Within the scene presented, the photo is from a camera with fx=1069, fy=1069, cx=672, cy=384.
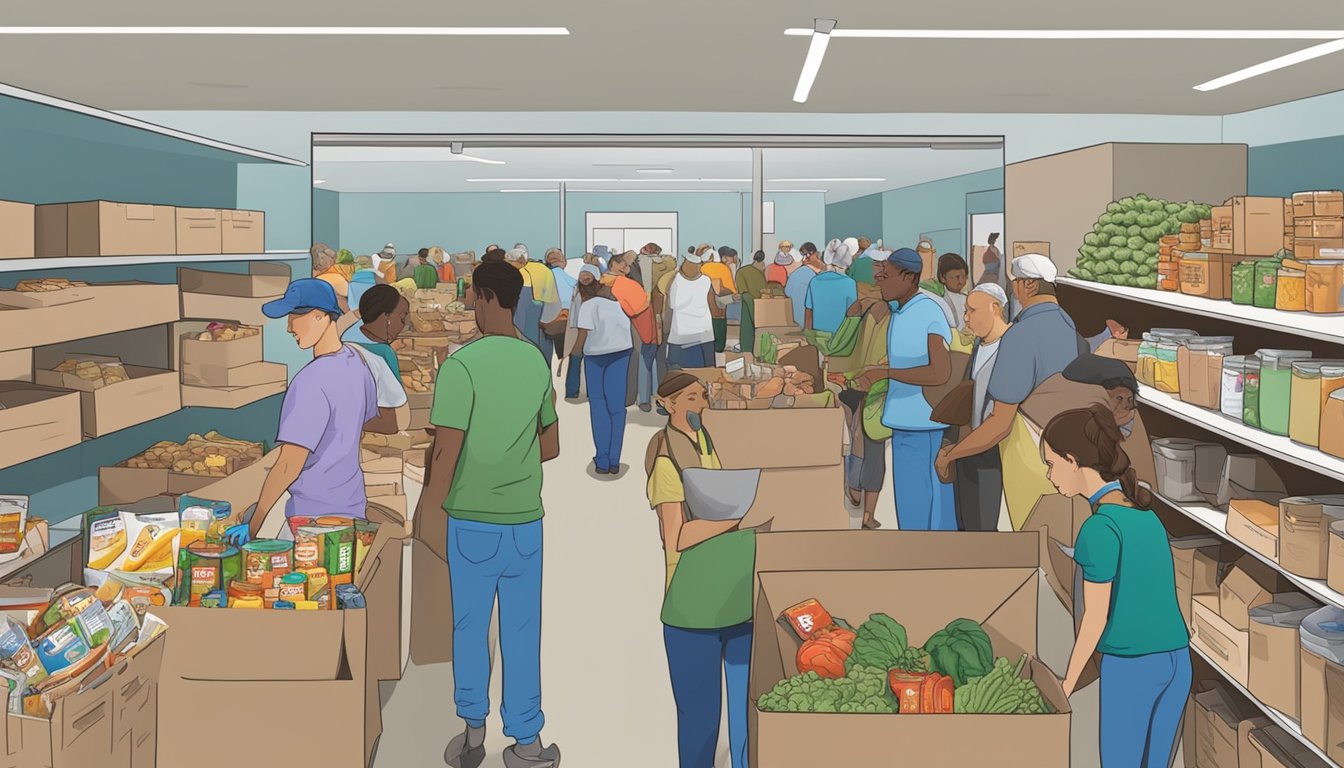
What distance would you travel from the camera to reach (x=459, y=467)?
338cm

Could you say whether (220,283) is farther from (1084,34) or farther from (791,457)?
(1084,34)

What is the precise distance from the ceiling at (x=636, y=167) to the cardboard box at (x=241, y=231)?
6814 mm

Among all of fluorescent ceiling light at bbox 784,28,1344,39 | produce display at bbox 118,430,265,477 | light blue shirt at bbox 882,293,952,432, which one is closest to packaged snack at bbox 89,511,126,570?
produce display at bbox 118,430,265,477

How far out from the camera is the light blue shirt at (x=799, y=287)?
10.6m

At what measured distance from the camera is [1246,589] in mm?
3404

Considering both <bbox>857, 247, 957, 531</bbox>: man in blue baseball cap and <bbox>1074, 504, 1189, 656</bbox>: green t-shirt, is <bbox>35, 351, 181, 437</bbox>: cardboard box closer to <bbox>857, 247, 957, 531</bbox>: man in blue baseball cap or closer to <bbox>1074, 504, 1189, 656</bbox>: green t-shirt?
<bbox>857, 247, 957, 531</bbox>: man in blue baseball cap

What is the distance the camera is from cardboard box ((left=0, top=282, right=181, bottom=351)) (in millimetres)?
3803

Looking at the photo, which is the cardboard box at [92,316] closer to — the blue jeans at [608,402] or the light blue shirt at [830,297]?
the blue jeans at [608,402]

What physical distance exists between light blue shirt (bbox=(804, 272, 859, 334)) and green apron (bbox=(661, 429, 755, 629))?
5.87 meters

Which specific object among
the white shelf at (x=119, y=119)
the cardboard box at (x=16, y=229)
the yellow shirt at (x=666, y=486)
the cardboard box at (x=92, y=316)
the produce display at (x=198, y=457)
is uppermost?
the white shelf at (x=119, y=119)

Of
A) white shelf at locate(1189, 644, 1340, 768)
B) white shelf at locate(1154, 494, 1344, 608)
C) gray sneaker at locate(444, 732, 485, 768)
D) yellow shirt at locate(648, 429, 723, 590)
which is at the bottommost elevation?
gray sneaker at locate(444, 732, 485, 768)

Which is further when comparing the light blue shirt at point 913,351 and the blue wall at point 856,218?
the blue wall at point 856,218

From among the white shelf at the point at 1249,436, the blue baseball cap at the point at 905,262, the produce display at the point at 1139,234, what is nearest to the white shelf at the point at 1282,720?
the white shelf at the point at 1249,436

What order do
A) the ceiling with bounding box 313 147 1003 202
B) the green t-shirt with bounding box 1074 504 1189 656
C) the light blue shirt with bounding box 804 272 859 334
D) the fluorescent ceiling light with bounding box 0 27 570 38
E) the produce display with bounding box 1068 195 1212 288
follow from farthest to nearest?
the ceiling with bounding box 313 147 1003 202 → the light blue shirt with bounding box 804 272 859 334 → the fluorescent ceiling light with bounding box 0 27 570 38 → the produce display with bounding box 1068 195 1212 288 → the green t-shirt with bounding box 1074 504 1189 656
